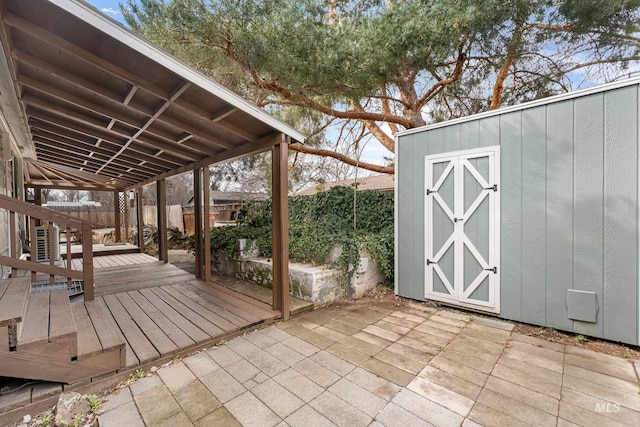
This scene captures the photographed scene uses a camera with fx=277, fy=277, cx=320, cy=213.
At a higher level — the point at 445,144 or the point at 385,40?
the point at 385,40

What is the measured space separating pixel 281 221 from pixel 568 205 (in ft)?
9.76

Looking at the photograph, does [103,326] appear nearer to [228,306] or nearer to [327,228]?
[228,306]

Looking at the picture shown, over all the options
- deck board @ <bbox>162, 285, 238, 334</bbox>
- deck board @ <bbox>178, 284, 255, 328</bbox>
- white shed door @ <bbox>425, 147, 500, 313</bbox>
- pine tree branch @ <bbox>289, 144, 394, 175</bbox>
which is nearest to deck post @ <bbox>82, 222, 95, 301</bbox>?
deck board @ <bbox>162, 285, 238, 334</bbox>

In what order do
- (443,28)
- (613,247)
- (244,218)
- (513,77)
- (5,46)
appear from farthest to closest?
(244,218) → (513,77) → (443,28) → (613,247) → (5,46)

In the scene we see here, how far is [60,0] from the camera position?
68.1 inches

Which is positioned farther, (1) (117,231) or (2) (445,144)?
(1) (117,231)

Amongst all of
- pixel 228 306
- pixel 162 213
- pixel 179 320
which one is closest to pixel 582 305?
pixel 228 306

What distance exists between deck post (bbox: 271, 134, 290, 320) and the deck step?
2070 millimetres

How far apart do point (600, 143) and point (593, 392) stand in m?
2.15

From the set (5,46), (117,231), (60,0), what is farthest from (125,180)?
(60,0)

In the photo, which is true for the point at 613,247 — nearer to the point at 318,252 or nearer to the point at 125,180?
the point at 318,252

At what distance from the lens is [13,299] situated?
2.16 metres

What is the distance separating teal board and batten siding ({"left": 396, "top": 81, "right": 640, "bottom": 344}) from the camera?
2506 millimetres

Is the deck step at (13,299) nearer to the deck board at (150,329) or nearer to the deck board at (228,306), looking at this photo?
the deck board at (150,329)
